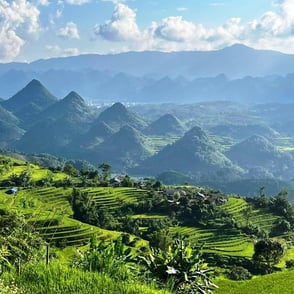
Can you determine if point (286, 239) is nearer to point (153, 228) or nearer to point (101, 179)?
point (153, 228)

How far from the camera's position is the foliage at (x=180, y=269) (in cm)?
1121

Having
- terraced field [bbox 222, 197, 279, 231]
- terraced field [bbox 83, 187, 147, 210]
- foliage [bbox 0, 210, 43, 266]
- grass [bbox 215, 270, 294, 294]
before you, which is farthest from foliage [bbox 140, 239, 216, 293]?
terraced field [bbox 83, 187, 147, 210]

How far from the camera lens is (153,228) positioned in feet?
226

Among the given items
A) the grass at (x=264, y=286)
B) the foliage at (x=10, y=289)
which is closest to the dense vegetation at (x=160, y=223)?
the grass at (x=264, y=286)

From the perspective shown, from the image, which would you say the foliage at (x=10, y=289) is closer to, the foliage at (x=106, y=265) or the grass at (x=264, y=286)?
the foliage at (x=106, y=265)

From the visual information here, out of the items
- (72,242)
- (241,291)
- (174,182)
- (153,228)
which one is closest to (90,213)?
(153,228)

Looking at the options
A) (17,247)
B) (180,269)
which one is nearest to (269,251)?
(180,269)

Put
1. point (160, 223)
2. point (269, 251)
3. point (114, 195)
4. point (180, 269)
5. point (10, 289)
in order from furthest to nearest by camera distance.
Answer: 1. point (114, 195)
2. point (160, 223)
3. point (269, 251)
4. point (180, 269)
5. point (10, 289)

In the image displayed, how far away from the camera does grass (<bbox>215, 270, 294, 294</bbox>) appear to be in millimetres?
14809

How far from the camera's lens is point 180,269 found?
11516 mm

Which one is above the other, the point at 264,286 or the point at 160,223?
the point at 264,286

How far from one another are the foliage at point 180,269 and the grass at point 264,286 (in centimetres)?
365

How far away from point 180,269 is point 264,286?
5.09 meters

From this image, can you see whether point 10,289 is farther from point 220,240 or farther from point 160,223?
point 160,223
